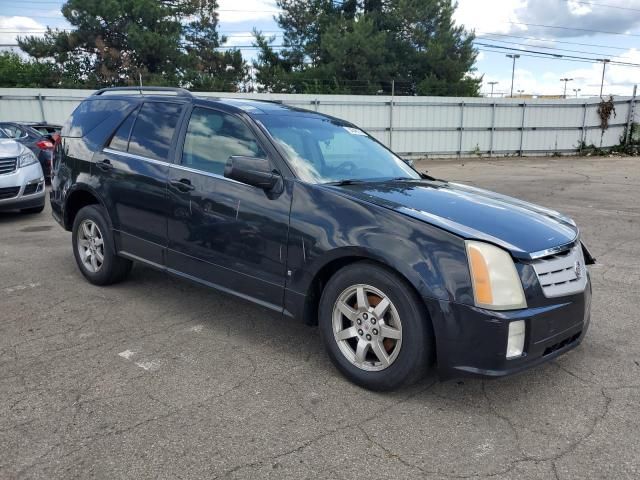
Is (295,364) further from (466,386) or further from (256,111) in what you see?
(256,111)

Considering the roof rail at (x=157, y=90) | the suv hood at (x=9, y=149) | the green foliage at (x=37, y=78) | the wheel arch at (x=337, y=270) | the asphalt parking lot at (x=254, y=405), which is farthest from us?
the green foliage at (x=37, y=78)

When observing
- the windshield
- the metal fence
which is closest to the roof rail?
the windshield

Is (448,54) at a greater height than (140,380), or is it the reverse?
(448,54)

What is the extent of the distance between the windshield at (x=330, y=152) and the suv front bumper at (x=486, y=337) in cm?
131

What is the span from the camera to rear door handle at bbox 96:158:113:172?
4.78 meters

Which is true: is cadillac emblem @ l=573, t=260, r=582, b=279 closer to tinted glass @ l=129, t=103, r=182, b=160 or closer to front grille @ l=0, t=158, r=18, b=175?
tinted glass @ l=129, t=103, r=182, b=160

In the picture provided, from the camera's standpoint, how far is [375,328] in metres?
3.14

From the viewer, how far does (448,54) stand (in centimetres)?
3291

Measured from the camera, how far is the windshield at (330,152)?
3764 mm

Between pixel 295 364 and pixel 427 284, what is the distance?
3.88ft

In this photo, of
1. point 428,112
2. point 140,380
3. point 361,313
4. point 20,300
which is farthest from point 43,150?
point 428,112

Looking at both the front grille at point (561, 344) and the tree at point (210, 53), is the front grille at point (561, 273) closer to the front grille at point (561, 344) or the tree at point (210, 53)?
the front grille at point (561, 344)

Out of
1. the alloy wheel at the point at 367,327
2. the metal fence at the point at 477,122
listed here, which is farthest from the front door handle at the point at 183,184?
the metal fence at the point at 477,122

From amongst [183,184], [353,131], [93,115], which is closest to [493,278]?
[353,131]
